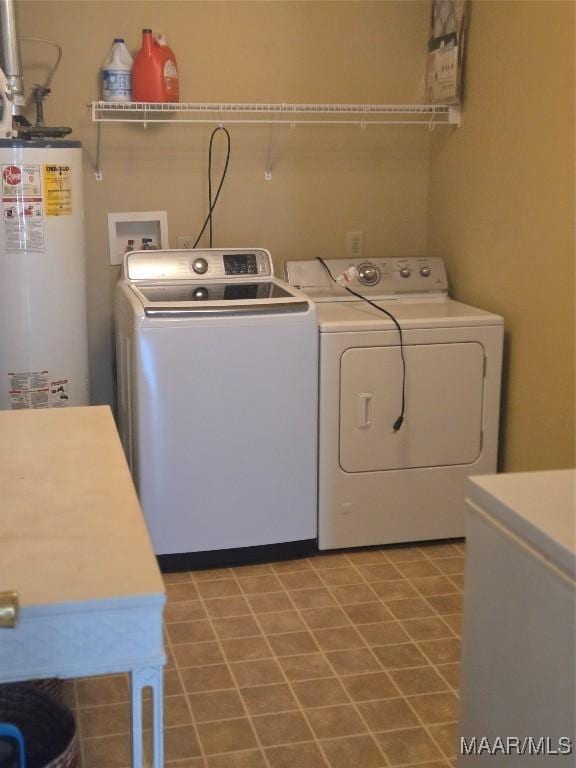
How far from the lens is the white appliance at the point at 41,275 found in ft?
10.2

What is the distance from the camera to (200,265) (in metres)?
3.52

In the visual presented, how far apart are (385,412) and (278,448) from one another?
1.31 ft

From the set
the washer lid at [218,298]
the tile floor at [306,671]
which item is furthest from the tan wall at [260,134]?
the tile floor at [306,671]

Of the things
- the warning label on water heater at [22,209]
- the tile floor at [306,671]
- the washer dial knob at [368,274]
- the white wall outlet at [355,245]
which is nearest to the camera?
the tile floor at [306,671]

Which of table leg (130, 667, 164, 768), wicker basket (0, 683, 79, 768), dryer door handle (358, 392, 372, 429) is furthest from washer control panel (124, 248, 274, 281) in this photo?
table leg (130, 667, 164, 768)

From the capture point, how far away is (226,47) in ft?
12.0

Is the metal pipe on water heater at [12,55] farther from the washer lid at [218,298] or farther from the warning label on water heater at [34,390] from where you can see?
the warning label on water heater at [34,390]

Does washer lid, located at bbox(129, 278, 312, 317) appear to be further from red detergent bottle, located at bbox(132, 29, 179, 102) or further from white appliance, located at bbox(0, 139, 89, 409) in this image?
red detergent bottle, located at bbox(132, 29, 179, 102)

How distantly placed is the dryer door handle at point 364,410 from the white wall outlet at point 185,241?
1.06 metres

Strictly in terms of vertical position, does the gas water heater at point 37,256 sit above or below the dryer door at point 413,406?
above

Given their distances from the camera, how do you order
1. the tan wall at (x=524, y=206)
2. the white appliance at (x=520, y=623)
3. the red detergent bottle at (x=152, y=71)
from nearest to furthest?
the white appliance at (x=520, y=623) < the tan wall at (x=524, y=206) < the red detergent bottle at (x=152, y=71)

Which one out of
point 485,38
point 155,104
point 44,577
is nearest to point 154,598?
point 44,577

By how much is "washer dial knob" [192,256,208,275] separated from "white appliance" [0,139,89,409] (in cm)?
42

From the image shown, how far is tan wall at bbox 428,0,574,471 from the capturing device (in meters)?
3.00
